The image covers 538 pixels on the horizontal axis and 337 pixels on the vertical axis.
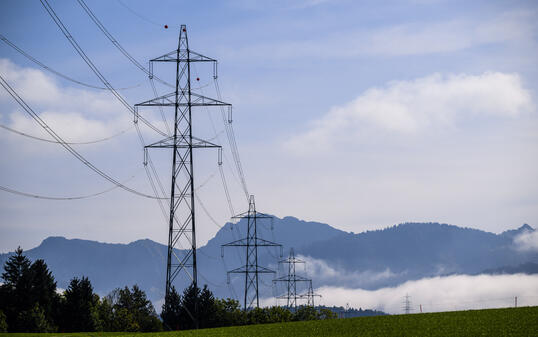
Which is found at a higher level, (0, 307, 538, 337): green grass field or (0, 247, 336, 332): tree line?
(0, 247, 336, 332): tree line

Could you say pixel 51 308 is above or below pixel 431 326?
above

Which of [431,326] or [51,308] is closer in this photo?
[431,326]

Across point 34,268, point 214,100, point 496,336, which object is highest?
point 214,100

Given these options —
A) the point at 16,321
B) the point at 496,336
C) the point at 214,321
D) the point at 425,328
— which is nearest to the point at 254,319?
the point at 214,321

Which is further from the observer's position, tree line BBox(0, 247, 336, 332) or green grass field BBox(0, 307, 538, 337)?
tree line BBox(0, 247, 336, 332)

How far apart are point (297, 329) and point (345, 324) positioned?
4.70 m

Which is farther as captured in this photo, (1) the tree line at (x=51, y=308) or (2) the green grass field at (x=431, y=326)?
(1) the tree line at (x=51, y=308)

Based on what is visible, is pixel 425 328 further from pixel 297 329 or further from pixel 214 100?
pixel 214 100

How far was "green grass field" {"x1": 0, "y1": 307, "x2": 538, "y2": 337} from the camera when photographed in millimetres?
49062

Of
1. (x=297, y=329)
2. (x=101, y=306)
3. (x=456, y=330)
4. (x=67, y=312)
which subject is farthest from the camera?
(x=101, y=306)

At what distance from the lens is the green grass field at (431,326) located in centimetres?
4906

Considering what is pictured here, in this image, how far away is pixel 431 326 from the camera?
53719mm

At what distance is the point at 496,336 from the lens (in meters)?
45.8

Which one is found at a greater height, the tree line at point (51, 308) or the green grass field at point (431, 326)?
the tree line at point (51, 308)
